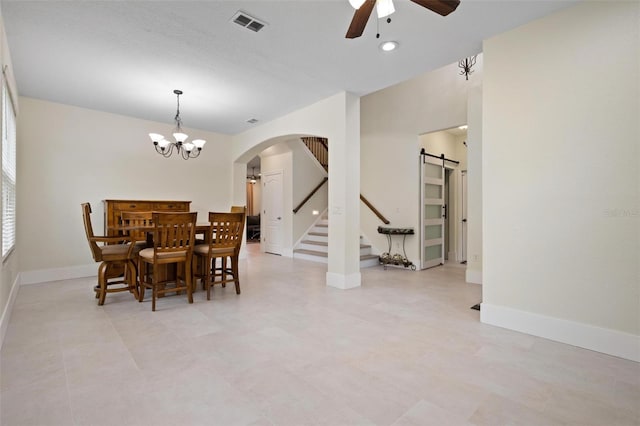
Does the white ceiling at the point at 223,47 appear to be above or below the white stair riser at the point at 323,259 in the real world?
above

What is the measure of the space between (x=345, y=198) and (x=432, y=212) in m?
2.65

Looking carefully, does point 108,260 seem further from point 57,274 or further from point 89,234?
point 57,274

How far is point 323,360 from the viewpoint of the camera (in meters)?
2.24

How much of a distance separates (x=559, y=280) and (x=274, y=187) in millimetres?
6266

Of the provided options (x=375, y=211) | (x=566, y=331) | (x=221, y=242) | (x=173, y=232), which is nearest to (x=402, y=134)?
(x=375, y=211)

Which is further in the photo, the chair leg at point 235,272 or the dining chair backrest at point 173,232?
the chair leg at point 235,272

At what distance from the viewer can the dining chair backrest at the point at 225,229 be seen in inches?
153

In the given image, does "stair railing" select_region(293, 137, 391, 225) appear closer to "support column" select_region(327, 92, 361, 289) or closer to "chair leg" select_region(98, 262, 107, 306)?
"support column" select_region(327, 92, 361, 289)

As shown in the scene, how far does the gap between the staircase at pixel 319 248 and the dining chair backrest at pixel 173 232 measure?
3315mm

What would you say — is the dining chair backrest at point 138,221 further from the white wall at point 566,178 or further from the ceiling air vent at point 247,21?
the white wall at point 566,178

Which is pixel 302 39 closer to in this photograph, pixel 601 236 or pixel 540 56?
pixel 540 56

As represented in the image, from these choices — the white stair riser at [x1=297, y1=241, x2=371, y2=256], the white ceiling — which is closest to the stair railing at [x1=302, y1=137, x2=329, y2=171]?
the white stair riser at [x1=297, y1=241, x2=371, y2=256]

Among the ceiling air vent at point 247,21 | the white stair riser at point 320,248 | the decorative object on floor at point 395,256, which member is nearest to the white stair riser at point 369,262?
the decorative object on floor at point 395,256

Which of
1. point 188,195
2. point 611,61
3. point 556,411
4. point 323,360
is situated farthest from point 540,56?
point 188,195
